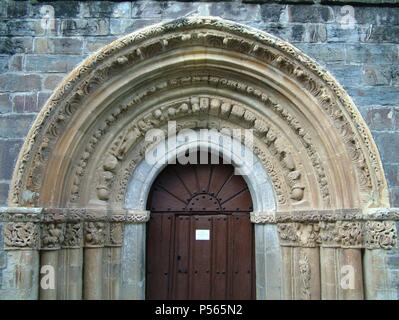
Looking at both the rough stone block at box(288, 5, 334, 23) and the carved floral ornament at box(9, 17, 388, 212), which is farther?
the rough stone block at box(288, 5, 334, 23)

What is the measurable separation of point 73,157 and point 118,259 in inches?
41.5

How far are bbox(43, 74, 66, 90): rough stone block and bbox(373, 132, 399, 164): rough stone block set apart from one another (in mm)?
2895

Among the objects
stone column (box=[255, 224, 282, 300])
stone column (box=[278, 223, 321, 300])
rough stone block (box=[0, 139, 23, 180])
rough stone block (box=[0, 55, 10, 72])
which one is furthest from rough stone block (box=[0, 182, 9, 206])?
stone column (box=[278, 223, 321, 300])

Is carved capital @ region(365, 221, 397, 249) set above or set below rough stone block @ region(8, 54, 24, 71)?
below

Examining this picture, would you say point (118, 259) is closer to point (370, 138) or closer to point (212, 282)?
point (212, 282)

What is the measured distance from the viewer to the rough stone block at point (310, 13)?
4.15m

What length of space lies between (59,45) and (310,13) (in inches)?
93.6

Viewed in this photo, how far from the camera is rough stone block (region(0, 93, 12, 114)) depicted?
12.9 feet

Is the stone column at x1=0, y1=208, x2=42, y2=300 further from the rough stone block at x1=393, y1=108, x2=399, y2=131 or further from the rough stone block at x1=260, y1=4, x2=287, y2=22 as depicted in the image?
the rough stone block at x1=393, y1=108, x2=399, y2=131

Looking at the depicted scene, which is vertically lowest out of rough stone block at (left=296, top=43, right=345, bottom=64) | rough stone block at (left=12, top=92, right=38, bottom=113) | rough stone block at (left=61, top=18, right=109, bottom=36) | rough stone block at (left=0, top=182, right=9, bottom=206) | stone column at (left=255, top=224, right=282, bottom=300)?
stone column at (left=255, top=224, right=282, bottom=300)

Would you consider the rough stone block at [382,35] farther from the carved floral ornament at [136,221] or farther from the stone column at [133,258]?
the stone column at [133,258]

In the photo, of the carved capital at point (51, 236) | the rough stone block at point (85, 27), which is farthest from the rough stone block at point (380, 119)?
the carved capital at point (51, 236)

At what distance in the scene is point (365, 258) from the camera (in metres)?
3.86
